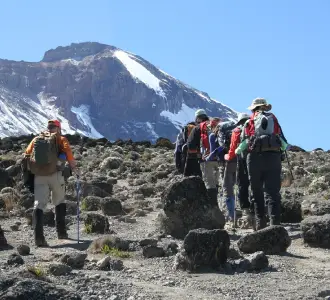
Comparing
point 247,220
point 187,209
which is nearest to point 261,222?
point 187,209

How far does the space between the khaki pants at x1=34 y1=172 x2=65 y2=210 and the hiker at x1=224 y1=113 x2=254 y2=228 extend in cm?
291

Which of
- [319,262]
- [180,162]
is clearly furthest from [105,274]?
[180,162]

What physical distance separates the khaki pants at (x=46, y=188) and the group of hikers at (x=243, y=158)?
234cm

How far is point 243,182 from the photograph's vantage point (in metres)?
11.5

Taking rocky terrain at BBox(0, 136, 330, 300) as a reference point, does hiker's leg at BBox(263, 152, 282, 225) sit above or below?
above

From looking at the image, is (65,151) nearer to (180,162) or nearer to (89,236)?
(89,236)

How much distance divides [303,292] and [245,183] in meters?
4.92

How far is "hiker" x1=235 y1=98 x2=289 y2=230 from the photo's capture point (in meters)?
9.88

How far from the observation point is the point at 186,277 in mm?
7352

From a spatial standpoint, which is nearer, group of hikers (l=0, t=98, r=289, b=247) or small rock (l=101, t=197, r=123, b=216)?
group of hikers (l=0, t=98, r=289, b=247)

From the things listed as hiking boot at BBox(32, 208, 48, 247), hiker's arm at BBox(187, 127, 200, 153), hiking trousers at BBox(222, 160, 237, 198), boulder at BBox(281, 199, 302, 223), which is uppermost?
hiker's arm at BBox(187, 127, 200, 153)

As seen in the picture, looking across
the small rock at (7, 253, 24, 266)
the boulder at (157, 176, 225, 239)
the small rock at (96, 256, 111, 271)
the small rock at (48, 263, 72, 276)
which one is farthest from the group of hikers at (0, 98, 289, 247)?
the small rock at (48, 263, 72, 276)

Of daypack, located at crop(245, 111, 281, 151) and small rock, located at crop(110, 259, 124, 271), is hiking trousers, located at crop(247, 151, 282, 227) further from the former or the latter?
small rock, located at crop(110, 259, 124, 271)

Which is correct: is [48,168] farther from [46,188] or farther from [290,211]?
[290,211]
